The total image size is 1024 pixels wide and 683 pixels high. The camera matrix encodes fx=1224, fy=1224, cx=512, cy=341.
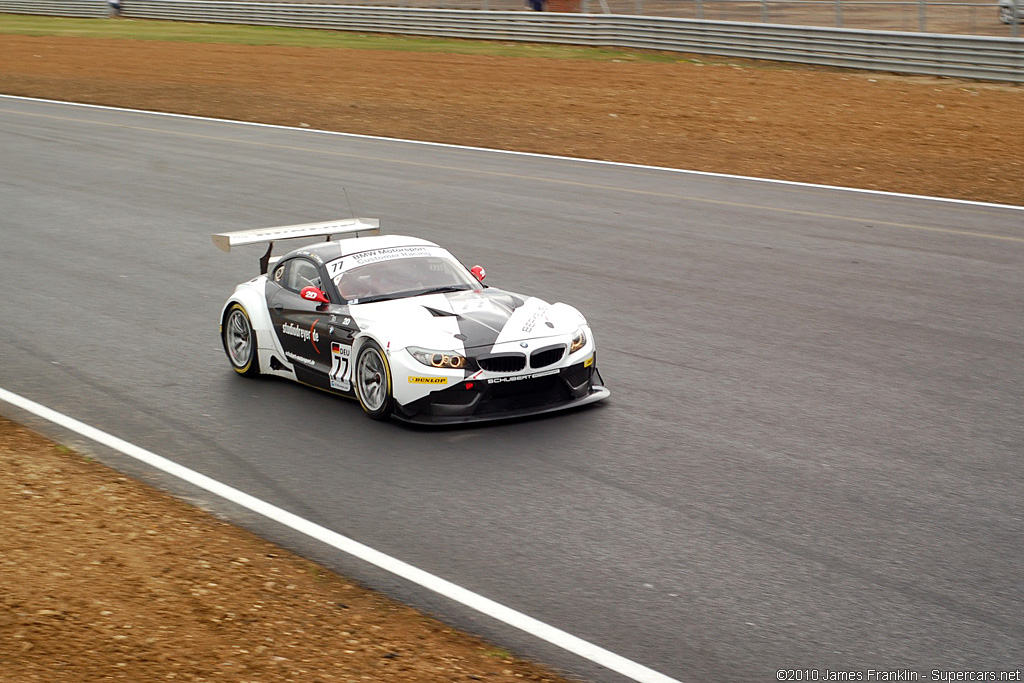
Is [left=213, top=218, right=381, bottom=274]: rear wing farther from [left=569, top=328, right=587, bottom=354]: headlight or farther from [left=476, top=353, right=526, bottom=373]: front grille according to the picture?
[left=569, top=328, right=587, bottom=354]: headlight

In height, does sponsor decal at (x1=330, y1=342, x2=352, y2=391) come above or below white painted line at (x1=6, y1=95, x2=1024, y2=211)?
above

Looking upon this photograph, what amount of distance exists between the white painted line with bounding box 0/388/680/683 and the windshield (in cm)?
216

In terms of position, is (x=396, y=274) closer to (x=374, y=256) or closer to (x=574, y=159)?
(x=374, y=256)

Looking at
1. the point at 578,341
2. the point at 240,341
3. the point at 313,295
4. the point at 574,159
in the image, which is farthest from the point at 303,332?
the point at 574,159

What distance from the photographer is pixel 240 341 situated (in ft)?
36.1

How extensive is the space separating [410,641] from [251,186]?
16296mm

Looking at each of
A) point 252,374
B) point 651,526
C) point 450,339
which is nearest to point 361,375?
point 450,339

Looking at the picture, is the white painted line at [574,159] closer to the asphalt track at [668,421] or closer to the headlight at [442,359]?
the asphalt track at [668,421]

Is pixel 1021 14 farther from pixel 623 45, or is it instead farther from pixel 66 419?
pixel 66 419

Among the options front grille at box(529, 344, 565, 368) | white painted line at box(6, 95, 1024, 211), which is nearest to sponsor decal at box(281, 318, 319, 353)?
front grille at box(529, 344, 565, 368)

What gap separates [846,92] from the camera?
29266 millimetres

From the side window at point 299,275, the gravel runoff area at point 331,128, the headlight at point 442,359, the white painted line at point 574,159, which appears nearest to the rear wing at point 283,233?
the side window at point 299,275

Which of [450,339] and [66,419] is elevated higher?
[450,339]

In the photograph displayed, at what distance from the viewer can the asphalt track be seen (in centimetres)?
646
